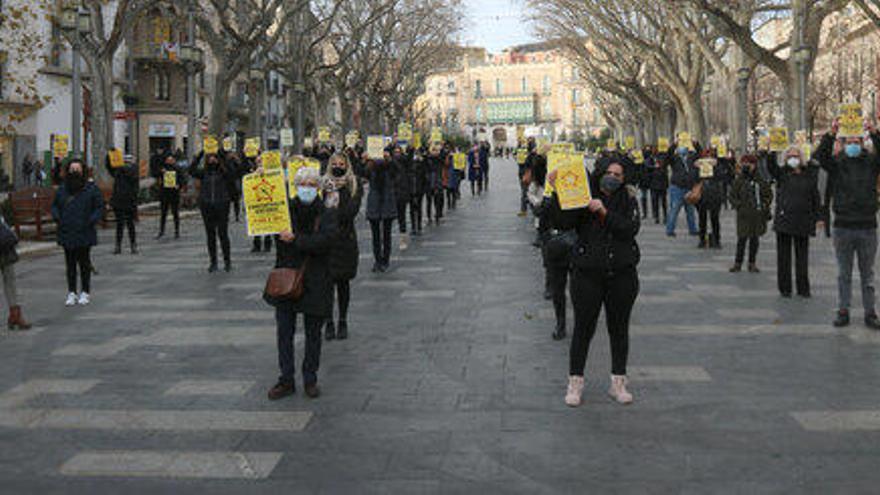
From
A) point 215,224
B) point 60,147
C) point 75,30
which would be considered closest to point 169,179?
point 60,147

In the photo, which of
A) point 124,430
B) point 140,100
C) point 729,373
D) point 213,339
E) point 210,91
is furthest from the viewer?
point 210,91

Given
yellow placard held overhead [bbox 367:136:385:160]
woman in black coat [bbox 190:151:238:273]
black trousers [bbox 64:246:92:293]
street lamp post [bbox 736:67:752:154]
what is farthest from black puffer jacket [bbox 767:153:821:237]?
street lamp post [bbox 736:67:752:154]

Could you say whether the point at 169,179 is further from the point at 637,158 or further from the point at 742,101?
the point at 742,101

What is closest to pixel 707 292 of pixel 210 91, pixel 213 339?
pixel 213 339

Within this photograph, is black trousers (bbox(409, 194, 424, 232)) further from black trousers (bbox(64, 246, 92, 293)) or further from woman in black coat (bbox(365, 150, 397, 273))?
black trousers (bbox(64, 246, 92, 293))

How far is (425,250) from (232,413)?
10383 mm

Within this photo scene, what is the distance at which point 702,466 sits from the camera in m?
5.20

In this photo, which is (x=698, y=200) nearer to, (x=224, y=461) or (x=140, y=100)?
(x=224, y=461)

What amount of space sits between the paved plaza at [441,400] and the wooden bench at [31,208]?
6.92 metres

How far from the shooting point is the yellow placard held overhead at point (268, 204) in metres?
6.81

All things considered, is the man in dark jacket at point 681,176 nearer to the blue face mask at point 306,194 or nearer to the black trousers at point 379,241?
the black trousers at point 379,241

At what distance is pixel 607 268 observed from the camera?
6402 millimetres

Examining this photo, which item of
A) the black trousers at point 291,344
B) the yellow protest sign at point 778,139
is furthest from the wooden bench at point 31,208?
the black trousers at point 291,344

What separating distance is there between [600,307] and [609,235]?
1.51ft
